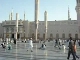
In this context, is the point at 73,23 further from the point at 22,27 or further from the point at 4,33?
the point at 4,33

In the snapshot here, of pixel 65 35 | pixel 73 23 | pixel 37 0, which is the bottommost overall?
pixel 65 35

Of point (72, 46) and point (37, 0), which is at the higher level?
point (37, 0)

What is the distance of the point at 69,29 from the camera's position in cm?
6225

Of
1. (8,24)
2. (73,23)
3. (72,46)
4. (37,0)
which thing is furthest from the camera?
(8,24)

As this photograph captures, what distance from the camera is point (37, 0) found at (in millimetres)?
36969

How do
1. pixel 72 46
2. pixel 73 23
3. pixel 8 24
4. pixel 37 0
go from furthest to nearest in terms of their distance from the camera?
pixel 8 24, pixel 73 23, pixel 37 0, pixel 72 46

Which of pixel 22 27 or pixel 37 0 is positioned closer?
pixel 37 0

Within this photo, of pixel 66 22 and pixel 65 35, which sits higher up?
pixel 66 22

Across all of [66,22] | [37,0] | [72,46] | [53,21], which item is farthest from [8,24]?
[72,46]

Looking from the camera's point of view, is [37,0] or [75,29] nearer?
[37,0]

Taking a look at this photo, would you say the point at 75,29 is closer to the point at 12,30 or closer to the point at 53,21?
the point at 53,21

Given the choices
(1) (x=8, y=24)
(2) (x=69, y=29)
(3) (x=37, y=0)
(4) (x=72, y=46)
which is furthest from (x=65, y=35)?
(4) (x=72, y=46)

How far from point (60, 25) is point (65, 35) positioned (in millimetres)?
3808

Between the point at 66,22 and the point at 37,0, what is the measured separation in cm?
2713
